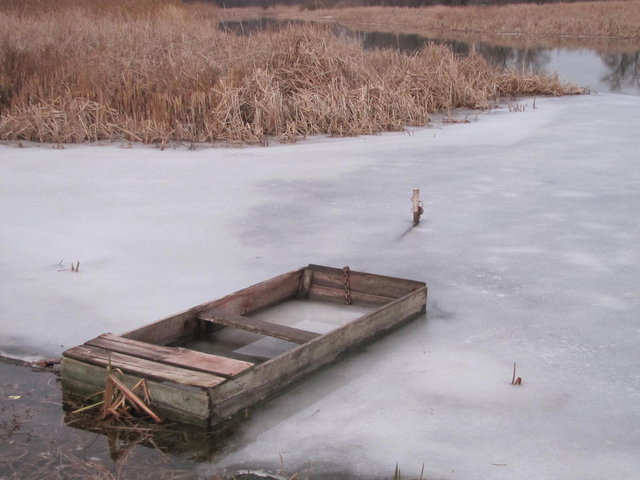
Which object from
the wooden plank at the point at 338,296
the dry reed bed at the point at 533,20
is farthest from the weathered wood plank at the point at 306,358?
the dry reed bed at the point at 533,20

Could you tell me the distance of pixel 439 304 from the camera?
3.98 metres

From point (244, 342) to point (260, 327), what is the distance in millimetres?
218

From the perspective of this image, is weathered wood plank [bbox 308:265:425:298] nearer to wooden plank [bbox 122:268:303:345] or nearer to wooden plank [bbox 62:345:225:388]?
wooden plank [bbox 122:268:303:345]

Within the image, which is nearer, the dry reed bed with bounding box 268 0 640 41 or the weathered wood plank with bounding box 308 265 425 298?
the weathered wood plank with bounding box 308 265 425 298

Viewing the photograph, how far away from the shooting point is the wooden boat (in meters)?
2.86

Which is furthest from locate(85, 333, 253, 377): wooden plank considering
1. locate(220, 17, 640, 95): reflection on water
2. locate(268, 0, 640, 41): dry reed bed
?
locate(268, 0, 640, 41): dry reed bed

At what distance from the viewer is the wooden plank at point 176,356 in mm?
2900

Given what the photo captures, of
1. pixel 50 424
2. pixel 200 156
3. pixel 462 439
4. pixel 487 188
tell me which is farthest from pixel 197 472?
pixel 200 156

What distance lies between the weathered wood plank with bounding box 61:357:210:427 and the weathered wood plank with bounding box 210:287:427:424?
0.19ft

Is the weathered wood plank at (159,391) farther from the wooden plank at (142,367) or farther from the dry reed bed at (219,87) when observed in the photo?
the dry reed bed at (219,87)

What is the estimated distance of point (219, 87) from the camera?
28.0 feet

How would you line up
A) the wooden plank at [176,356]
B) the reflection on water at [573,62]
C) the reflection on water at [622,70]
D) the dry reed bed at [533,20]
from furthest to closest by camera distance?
the dry reed bed at [533,20], the reflection on water at [622,70], the reflection on water at [573,62], the wooden plank at [176,356]

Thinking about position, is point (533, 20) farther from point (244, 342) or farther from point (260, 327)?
point (260, 327)

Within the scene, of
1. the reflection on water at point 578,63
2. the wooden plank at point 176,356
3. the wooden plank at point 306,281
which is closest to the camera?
the wooden plank at point 176,356
